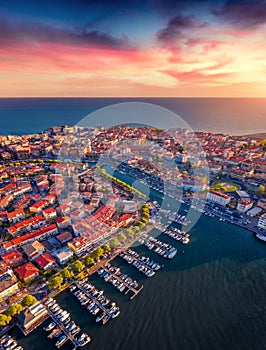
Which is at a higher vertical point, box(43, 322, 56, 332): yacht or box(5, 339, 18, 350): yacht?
box(43, 322, 56, 332): yacht

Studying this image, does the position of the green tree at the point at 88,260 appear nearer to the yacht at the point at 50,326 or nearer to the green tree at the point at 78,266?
the green tree at the point at 78,266

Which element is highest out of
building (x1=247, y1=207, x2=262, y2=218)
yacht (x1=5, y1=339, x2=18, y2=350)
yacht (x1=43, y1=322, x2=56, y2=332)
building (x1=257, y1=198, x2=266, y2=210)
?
building (x1=257, y1=198, x2=266, y2=210)

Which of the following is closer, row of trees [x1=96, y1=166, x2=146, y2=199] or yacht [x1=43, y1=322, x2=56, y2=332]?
yacht [x1=43, y1=322, x2=56, y2=332]

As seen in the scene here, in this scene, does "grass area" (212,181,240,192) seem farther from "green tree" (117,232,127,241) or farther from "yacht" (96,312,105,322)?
"yacht" (96,312,105,322)

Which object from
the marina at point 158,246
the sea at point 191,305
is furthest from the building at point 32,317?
the marina at point 158,246

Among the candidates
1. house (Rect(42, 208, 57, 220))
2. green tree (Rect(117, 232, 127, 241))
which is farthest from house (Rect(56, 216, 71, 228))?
green tree (Rect(117, 232, 127, 241))

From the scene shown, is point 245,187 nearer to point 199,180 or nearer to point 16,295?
point 199,180

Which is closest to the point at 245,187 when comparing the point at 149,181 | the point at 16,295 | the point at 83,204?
the point at 149,181
